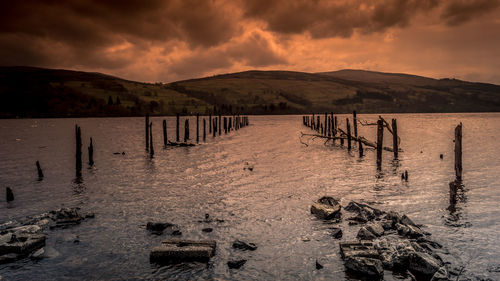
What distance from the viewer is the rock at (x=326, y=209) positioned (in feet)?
34.3

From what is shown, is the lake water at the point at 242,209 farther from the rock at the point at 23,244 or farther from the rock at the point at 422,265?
the rock at the point at 422,265

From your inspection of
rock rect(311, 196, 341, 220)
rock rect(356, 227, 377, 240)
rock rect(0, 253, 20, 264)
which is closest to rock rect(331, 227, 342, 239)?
rock rect(356, 227, 377, 240)

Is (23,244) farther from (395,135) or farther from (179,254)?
(395,135)

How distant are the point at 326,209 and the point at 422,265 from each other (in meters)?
4.12

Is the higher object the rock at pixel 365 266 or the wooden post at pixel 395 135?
the wooden post at pixel 395 135

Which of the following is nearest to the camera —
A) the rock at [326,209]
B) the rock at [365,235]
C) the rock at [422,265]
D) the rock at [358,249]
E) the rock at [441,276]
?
the rock at [441,276]

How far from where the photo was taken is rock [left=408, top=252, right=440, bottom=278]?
6.65 metres

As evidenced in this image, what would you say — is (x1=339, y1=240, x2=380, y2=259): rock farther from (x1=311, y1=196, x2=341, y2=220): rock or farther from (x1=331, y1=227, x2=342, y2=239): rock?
(x1=311, y1=196, x2=341, y2=220): rock

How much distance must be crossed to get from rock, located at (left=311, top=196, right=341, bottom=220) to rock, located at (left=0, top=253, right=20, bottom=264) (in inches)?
339

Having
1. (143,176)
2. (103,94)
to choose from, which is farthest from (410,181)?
(103,94)

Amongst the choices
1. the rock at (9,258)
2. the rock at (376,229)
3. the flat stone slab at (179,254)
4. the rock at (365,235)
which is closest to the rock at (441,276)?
the rock at (365,235)

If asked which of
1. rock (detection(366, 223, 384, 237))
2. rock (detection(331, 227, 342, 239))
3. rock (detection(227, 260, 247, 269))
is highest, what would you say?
rock (detection(366, 223, 384, 237))

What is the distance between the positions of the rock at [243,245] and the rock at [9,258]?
5330 mm

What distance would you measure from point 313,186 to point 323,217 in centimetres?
516
